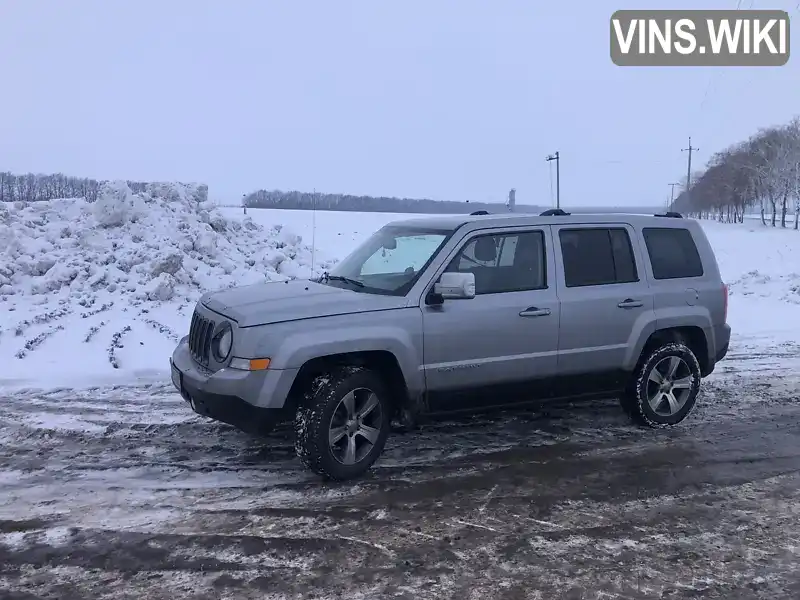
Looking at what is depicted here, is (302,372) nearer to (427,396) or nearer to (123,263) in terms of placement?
(427,396)

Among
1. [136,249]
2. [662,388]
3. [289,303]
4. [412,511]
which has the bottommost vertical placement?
[412,511]

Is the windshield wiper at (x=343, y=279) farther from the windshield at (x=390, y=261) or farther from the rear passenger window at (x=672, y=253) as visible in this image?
the rear passenger window at (x=672, y=253)

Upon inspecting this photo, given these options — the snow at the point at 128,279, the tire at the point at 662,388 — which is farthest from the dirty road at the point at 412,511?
the snow at the point at 128,279

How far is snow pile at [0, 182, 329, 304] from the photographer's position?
1163 cm

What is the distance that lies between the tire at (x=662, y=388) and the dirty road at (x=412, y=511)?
6.1 inches

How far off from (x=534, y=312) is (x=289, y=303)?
2.05 metres

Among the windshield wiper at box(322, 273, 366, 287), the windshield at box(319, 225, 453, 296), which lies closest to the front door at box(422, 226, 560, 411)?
the windshield at box(319, 225, 453, 296)

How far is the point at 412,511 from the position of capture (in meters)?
4.79

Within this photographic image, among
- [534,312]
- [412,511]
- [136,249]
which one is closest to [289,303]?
[412,511]

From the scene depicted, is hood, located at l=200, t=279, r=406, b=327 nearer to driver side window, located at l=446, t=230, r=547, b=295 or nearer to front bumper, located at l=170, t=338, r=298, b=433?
front bumper, located at l=170, t=338, r=298, b=433

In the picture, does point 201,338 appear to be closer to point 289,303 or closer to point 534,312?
point 289,303

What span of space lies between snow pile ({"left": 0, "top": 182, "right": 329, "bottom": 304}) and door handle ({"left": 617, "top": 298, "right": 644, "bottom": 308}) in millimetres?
7610

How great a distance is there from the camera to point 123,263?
1238 cm

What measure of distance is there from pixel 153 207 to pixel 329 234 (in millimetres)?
10255
